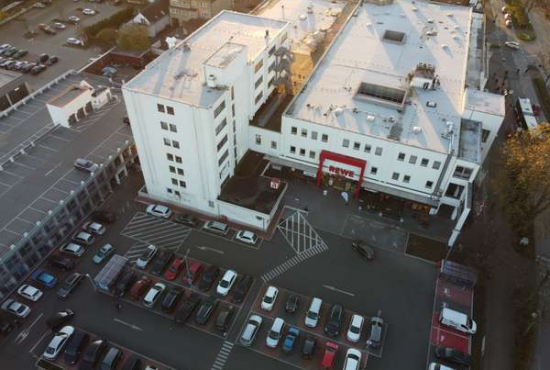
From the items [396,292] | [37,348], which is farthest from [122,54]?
[396,292]

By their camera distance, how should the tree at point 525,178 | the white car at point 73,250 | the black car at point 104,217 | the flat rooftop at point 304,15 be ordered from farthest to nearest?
the flat rooftop at point 304,15
the black car at point 104,217
the white car at point 73,250
the tree at point 525,178

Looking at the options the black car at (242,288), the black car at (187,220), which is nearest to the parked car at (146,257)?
the black car at (187,220)

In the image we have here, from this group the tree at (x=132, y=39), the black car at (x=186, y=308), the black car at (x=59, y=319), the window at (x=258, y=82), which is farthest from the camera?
the tree at (x=132, y=39)

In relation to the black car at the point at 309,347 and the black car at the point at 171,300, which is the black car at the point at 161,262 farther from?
the black car at the point at 309,347

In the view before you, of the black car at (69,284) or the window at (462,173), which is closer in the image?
the black car at (69,284)

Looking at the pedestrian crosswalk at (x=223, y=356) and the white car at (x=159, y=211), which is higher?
the white car at (x=159, y=211)

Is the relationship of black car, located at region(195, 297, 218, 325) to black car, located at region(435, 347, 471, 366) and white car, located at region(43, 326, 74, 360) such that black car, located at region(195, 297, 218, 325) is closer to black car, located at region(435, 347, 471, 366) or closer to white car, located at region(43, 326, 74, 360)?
white car, located at region(43, 326, 74, 360)

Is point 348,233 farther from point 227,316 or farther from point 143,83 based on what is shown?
point 143,83
